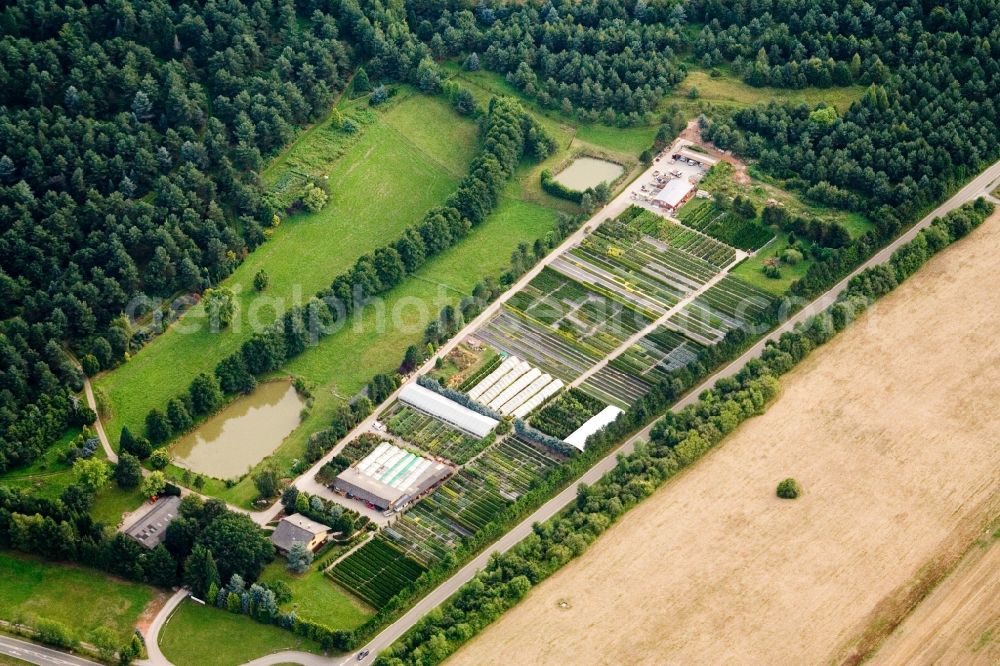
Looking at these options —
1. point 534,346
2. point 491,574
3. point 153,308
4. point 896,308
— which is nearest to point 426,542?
point 491,574

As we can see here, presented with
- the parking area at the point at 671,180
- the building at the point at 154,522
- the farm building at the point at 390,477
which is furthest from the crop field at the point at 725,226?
the building at the point at 154,522

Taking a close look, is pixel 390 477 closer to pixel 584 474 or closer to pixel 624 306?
pixel 584 474

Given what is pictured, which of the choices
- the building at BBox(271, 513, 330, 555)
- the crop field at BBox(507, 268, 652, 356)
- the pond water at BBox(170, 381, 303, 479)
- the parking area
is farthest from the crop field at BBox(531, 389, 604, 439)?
the parking area

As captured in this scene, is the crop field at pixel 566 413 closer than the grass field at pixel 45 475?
No

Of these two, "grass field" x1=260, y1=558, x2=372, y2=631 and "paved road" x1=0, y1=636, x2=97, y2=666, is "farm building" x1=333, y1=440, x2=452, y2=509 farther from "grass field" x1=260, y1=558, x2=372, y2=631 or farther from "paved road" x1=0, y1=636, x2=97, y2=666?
"paved road" x1=0, y1=636, x2=97, y2=666

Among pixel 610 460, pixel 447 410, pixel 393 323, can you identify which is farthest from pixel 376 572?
pixel 393 323

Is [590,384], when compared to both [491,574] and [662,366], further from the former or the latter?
[491,574]

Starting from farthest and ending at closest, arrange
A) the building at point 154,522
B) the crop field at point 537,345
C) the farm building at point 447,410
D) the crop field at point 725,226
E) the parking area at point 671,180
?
the parking area at point 671,180, the crop field at point 725,226, the crop field at point 537,345, the farm building at point 447,410, the building at point 154,522

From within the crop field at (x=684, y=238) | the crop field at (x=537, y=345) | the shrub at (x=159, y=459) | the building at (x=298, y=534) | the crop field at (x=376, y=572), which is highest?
the crop field at (x=684, y=238)

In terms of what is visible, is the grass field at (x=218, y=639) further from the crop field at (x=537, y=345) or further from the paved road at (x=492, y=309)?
the crop field at (x=537, y=345)
